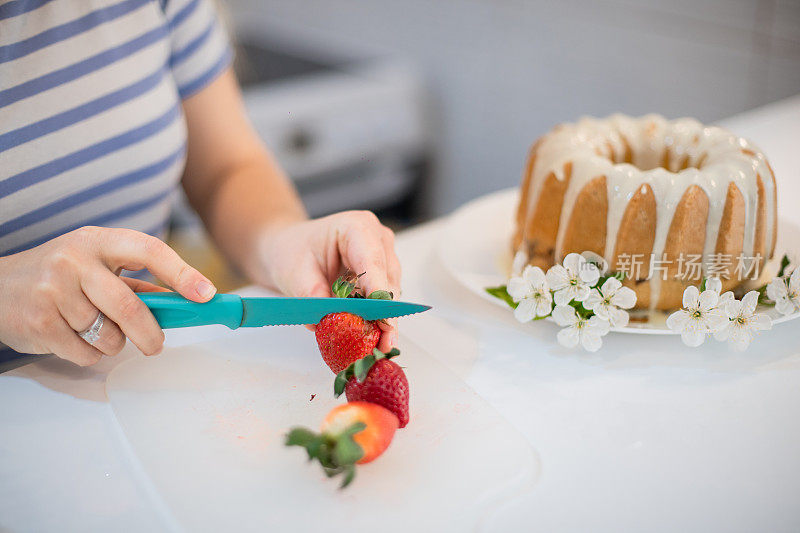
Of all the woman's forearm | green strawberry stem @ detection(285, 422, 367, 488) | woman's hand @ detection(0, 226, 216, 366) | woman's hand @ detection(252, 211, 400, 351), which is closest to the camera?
green strawberry stem @ detection(285, 422, 367, 488)

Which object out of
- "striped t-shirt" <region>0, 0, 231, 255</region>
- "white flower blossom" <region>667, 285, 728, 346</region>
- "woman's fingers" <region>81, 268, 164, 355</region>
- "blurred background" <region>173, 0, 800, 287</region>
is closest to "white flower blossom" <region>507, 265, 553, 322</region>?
"white flower blossom" <region>667, 285, 728, 346</region>

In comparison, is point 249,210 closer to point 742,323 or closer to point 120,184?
point 120,184

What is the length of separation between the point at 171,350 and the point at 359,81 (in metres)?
1.79

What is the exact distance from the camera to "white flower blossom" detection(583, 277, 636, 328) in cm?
68

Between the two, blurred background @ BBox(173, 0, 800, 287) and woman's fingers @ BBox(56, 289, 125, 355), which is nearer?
woman's fingers @ BBox(56, 289, 125, 355)

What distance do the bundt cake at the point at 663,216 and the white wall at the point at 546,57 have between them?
3.41 feet

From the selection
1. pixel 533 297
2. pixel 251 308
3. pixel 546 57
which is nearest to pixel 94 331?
pixel 251 308

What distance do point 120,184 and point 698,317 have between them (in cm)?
66

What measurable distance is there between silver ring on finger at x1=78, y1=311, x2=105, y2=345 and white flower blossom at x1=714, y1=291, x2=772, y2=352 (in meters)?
0.57

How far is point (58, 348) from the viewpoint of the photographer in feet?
2.06

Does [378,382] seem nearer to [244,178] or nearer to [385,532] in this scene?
[385,532]

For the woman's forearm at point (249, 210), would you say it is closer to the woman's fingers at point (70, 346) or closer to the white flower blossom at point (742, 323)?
the woman's fingers at point (70, 346)

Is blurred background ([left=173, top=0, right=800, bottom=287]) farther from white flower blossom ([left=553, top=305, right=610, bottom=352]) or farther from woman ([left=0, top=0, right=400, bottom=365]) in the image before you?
white flower blossom ([left=553, top=305, right=610, bottom=352])

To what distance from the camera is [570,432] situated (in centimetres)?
61
